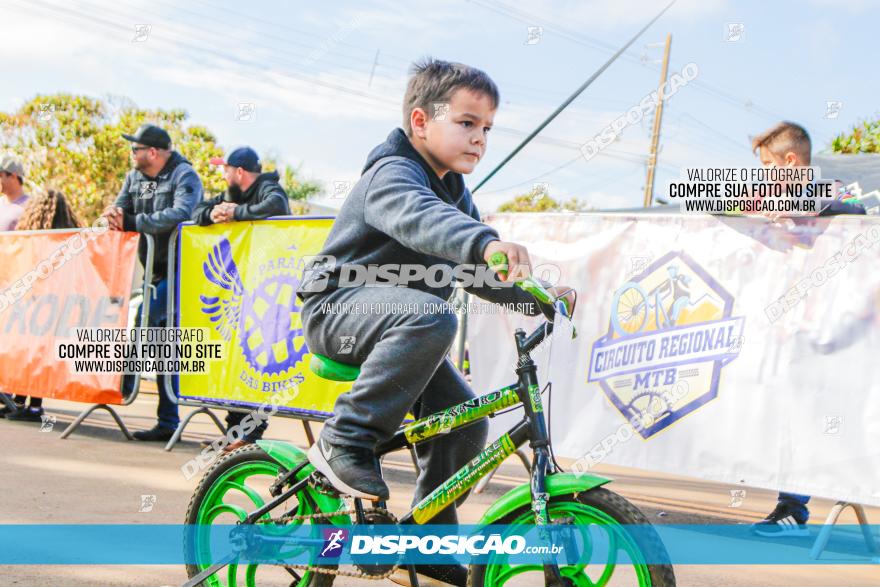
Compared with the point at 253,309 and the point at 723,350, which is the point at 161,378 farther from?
the point at 723,350

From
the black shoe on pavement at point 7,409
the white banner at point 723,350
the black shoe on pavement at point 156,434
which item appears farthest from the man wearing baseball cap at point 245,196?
the black shoe on pavement at point 7,409

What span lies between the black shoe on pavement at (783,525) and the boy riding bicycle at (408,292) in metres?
2.71

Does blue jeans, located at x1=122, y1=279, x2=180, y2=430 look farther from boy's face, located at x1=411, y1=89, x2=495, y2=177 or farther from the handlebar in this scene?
the handlebar

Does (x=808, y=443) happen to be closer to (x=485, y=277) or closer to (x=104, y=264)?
(x=485, y=277)

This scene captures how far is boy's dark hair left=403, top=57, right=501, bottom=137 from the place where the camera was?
2.83 meters

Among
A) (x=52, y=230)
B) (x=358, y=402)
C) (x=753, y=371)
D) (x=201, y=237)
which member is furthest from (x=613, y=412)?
(x=52, y=230)

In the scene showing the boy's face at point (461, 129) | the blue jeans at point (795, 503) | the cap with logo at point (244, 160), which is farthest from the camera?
the cap with logo at point (244, 160)

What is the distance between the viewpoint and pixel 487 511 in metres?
2.61

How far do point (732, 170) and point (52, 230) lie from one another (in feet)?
17.9

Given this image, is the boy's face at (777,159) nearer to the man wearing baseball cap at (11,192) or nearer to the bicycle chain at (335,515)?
the bicycle chain at (335,515)

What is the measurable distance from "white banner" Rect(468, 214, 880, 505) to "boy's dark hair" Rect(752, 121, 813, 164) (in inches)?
20.6

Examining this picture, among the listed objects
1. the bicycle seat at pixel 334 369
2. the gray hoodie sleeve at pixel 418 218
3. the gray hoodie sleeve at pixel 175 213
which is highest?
the gray hoodie sleeve at pixel 175 213

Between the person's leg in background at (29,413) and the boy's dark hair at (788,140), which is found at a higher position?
the boy's dark hair at (788,140)

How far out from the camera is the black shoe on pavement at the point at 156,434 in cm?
711
